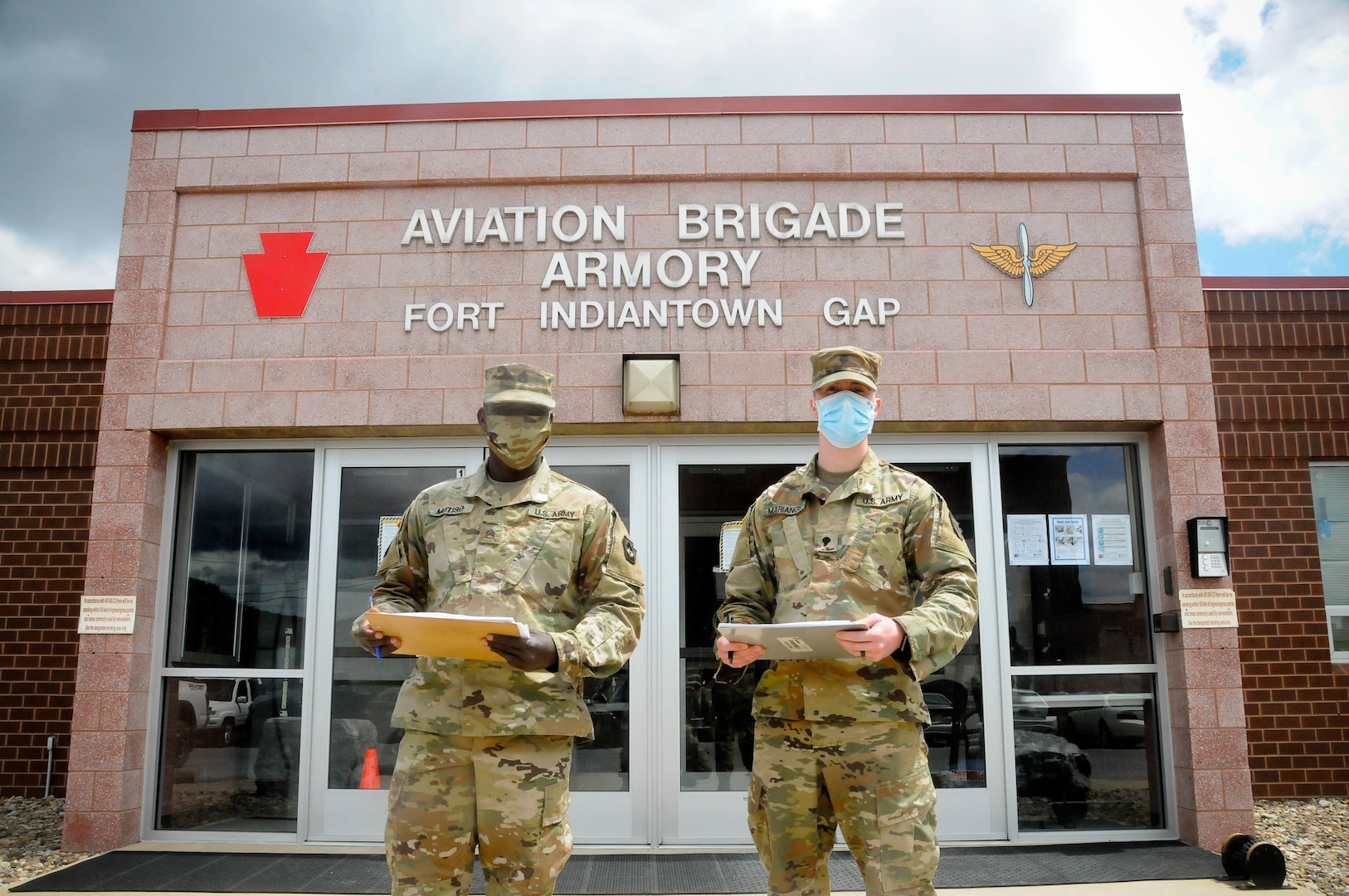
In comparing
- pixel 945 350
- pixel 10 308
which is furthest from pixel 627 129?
pixel 10 308

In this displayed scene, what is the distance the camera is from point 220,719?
18.0ft

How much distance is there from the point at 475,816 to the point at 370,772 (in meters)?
3.01

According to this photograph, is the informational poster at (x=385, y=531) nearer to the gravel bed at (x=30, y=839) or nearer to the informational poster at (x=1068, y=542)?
the gravel bed at (x=30, y=839)

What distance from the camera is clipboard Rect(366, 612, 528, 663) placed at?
7.75 feet

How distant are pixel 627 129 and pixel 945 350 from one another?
2.26m

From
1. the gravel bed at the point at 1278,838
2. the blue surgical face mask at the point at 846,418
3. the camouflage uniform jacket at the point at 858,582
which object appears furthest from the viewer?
the gravel bed at the point at 1278,838

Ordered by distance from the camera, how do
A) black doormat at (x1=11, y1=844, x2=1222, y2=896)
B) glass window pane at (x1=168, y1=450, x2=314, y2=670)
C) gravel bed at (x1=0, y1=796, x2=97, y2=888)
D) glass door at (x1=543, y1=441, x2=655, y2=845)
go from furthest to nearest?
glass window pane at (x1=168, y1=450, x2=314, y2=670)
glass door at (x1=543, y1=441, x2=655, y2=845)
gravel bed at (x1=0, y1=796, x2=97, y2=888)
black doormat at (x1=11, y1=844, x2=1222, y2=896)

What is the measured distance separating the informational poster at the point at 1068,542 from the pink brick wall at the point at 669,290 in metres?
0.42

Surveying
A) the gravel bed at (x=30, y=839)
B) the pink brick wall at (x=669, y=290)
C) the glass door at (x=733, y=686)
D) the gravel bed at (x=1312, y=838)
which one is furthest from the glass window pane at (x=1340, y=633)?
the gravel bed at (x=30, y=839)

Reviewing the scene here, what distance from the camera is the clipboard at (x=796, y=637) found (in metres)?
2.47

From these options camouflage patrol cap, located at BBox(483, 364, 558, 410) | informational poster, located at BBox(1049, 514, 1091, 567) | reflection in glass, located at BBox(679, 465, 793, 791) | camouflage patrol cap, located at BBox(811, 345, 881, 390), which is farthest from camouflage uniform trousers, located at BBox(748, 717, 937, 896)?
informational poster, located at BBox(1049, 514, 1091, 567)

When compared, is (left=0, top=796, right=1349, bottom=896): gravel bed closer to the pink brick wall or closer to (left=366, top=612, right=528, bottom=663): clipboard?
the pink brick wall

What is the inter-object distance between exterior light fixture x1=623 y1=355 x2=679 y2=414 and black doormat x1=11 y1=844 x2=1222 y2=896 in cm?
233

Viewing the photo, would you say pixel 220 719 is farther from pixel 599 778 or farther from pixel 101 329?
pixel 101 329
